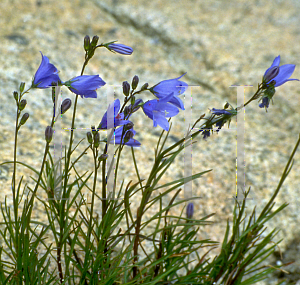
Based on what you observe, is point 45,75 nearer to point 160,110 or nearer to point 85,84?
point 85,84

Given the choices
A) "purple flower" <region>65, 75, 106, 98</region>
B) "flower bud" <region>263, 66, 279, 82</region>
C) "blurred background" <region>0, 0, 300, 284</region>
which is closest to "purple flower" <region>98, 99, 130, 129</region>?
"purple flower" <region>65, 75, 106, 98</region>

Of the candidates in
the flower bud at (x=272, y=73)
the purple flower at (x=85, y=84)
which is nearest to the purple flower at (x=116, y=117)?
the purple flower at (x=85, y=84)

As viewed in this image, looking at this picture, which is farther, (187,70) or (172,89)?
(187,70)

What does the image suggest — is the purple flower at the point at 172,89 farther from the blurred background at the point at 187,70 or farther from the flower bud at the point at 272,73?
the blurred background at the point at 187,70

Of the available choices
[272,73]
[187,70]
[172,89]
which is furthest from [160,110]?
[187,70]

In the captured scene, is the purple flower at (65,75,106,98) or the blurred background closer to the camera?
the purple flower at (65,75,106,98)

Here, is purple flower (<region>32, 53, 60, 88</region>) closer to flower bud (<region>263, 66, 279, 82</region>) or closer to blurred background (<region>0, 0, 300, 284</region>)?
flower bud (<region>263, 66, 279, 82</region>)
